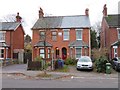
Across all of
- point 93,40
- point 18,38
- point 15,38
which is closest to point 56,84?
point 15,38

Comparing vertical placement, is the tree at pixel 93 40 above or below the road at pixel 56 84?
above

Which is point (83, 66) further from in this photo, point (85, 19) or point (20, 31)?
point (20, 31)

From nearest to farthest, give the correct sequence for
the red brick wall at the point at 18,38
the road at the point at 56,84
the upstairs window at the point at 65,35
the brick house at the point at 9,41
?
the road at the point at 56,84
the upstairs window at the point at 65,35
the brick house at the point at 9,41
the red brick wall at the point at 18,38

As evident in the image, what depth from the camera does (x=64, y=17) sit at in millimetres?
44500

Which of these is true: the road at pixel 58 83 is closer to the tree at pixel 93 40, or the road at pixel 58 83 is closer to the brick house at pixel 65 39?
the brick house at pixel 65 39

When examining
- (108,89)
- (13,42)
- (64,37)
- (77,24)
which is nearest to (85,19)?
(77,24)

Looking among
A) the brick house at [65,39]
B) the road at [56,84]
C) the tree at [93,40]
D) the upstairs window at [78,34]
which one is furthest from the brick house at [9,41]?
the road at [56,84]

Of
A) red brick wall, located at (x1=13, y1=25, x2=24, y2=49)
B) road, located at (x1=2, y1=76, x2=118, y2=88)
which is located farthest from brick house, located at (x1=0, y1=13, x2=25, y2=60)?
road, located at (x1=2, y1=76, x2=118, y2=88)

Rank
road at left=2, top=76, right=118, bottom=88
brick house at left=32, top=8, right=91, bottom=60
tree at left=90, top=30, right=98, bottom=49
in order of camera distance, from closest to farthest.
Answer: road at left=2, top=76, right=118, bottom=88, brick house at left=32, top=8, right=91, bottom=60, tree at left=90, top=30, right=98, bottom=49

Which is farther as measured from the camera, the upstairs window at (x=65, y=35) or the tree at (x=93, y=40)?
the tree at (x=93, y=40)

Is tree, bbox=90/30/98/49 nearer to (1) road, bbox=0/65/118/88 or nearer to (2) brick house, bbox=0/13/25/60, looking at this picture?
(2) brick house, bbox=0/13/25/60

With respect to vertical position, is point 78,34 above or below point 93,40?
above

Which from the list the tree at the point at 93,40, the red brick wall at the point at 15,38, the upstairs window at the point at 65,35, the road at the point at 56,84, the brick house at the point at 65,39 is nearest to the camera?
the road at the point at 56,84

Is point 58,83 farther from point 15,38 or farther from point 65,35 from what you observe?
point 15,38
